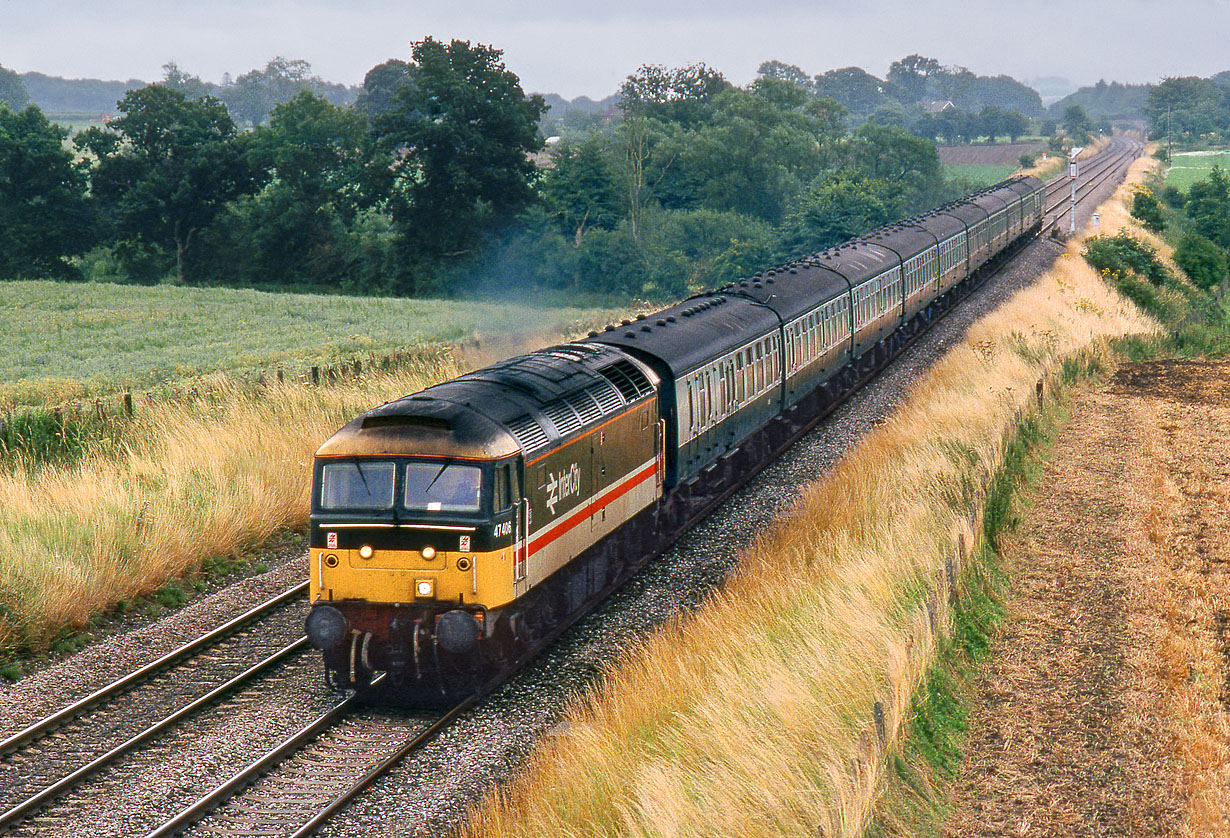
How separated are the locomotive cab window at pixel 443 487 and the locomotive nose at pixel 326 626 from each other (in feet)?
4.50

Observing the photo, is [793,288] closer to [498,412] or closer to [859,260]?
[859,260]

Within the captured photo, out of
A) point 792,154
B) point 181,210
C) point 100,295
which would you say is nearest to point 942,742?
point 100,295

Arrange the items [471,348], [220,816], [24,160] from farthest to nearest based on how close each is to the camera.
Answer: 1. [24,160]
2. [471,348]
3. [220,816]

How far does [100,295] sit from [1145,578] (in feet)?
191

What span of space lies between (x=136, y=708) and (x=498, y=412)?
500 cm

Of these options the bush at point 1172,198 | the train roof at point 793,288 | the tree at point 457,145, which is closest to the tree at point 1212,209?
the bush at point 1172,198

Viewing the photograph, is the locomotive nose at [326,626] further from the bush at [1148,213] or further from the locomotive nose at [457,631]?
the bush at [1148,213]

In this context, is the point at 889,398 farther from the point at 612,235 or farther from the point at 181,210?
the point at 181,210

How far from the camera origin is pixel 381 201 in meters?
72.8

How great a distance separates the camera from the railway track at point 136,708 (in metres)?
11.5

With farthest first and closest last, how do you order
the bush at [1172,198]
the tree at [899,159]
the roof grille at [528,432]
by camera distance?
the bush at [1172,198], the tree at [899,159], the roof grille at [528,432]

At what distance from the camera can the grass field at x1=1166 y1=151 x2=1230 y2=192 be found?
362ft

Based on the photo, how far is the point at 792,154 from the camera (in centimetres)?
8731

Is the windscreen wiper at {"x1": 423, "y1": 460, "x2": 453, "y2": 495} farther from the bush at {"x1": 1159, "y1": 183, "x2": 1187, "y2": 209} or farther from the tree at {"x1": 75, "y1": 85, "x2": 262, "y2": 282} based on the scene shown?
the bush at {"x1": 1159, "y1": 183, "x2": 1187, "y2": 209}
